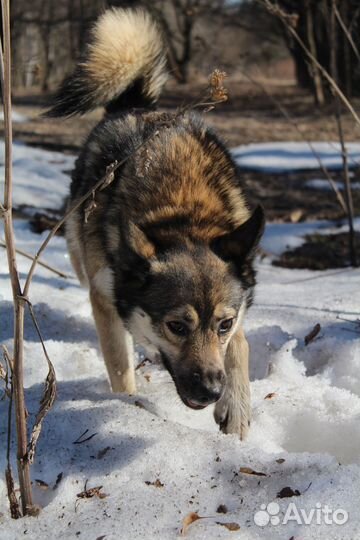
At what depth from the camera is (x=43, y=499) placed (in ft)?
8.61

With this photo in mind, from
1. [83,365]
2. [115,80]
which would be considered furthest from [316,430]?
[115,80]

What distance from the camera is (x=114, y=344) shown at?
3750 millimetres

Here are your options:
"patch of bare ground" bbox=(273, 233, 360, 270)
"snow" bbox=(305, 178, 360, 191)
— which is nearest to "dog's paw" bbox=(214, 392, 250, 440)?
"patch of bare ground" bbox=(273, 233, 360, 270)

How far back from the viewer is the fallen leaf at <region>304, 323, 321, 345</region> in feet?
13.6

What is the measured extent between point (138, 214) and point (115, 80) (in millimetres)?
1509

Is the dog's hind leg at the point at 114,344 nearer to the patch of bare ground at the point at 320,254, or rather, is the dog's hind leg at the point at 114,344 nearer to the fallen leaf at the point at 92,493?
the fallen leaf at the point at 92,493

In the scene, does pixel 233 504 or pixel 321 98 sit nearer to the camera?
pixel 233 504

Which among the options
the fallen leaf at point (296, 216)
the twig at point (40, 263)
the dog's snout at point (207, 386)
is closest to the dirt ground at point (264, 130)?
the fallen leaf at point (296, 216)

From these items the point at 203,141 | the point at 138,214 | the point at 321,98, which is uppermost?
the point at 203,141

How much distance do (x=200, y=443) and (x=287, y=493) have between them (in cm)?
43

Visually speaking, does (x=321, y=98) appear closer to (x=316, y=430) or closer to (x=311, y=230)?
(x=311, y=230)

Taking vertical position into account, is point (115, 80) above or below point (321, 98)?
above

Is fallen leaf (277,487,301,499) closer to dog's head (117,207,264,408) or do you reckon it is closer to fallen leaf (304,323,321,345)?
dog's head (117,207,264,408)

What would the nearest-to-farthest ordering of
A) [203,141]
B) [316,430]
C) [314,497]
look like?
[314,497]
[316,430]
[203,141]
